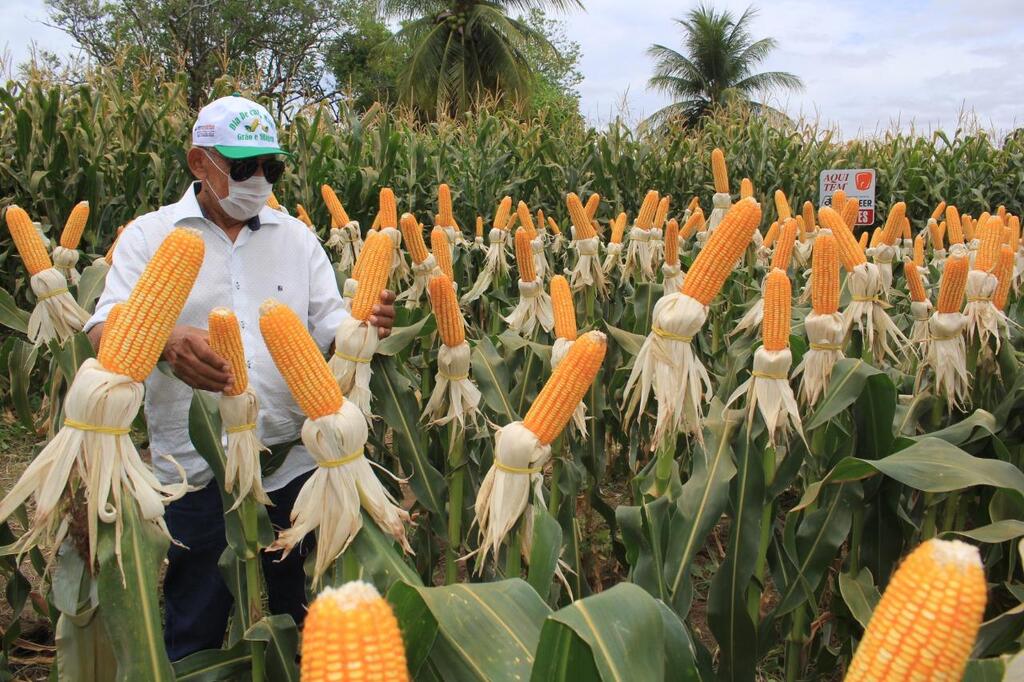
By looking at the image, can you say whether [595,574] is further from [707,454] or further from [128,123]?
[128,123]

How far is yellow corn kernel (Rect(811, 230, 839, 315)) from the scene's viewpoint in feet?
7.61

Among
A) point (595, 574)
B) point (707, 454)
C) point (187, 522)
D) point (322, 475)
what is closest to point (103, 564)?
point (322, 475)

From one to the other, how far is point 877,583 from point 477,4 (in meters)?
29.3

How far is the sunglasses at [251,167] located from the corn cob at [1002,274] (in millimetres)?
2812

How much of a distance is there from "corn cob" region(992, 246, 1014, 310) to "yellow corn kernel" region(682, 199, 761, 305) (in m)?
1.62

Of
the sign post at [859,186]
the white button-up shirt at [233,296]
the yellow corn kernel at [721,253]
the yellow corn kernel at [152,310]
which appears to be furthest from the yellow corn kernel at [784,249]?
the sign post at [859,186]

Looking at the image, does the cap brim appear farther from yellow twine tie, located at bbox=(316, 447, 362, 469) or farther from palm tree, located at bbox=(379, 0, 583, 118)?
palm tree, located at bbox=(379, 0, 583, 118)

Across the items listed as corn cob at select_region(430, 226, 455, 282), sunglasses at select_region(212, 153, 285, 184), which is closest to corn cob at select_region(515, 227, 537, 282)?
corn cob at select_region(430, 226, 455, 282)

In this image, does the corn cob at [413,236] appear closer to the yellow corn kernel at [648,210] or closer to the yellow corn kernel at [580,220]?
the yellow corn kernel at [580,220]

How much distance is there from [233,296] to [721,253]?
5.71 feet

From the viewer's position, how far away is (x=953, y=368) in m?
2.70

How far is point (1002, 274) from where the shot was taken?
3.01 meters

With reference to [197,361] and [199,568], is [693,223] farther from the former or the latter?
[197,361]

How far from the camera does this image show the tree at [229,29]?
98.4 feet
